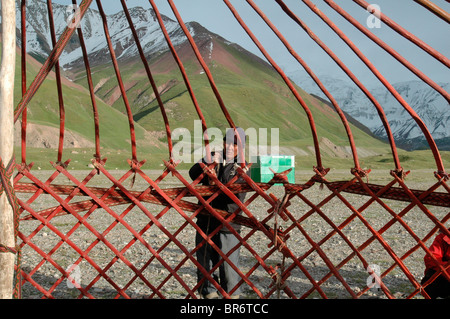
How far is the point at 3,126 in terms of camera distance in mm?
2258

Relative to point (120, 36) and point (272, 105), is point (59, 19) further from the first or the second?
point (272, 105)

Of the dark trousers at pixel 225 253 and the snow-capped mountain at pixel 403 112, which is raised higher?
the snow-capped mountain at pixel 403 112

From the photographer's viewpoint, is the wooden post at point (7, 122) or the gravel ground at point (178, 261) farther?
the gravel ground at point (178, 261)

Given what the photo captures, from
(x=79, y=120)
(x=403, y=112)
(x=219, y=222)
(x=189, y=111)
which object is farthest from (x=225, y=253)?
(x=403, y=112)

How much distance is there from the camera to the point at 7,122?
2271 mm

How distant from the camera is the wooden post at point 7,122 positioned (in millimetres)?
2268

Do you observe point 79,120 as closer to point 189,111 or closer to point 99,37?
point 189,111

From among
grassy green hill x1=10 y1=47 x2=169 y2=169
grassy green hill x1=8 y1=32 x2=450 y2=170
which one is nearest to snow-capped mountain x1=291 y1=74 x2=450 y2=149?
grassy green hill x1=8 y1=32 x2=450 y2=170

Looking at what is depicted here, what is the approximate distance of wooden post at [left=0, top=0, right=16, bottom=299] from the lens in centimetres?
227

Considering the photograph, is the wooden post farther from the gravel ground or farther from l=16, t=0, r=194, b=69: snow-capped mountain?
l=16, t=0, r=194, b=69: snow-capped mountain

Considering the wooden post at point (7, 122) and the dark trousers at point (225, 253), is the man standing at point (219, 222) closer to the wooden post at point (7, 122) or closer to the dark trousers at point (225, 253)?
the dark trousers at point (225, 253)

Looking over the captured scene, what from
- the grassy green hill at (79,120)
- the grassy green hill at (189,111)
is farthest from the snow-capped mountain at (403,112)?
the grassy green hill at (79,120)

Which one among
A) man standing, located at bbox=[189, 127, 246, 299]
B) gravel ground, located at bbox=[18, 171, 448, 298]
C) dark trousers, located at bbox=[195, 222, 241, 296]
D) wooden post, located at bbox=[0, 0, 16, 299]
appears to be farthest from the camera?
gravel ground, located at bbox=[18, 171, 448, 298]
